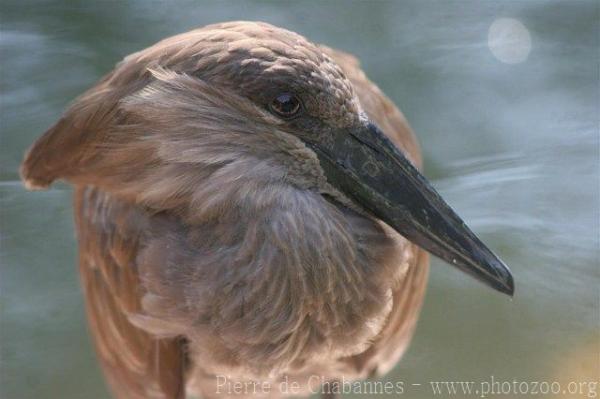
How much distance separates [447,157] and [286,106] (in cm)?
180

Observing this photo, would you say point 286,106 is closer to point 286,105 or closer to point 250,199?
point 286,105

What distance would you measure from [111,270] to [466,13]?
2.60 m

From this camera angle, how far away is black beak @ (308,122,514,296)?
2111 mm

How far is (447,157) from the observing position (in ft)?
12.1

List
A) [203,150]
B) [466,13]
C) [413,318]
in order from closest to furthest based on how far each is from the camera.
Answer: [203,150]
[413,318]
[466,13]

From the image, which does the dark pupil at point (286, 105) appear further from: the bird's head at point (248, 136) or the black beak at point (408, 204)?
the black beak at point (408, 204)

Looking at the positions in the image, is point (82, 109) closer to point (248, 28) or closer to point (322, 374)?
point (248, 28)

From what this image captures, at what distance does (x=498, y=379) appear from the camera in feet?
9.88

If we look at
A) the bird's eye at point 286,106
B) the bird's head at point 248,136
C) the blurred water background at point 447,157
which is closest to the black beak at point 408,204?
the bird's head at point 248,136

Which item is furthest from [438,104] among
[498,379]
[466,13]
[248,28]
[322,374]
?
[248,28]

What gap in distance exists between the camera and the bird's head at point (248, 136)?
198cm

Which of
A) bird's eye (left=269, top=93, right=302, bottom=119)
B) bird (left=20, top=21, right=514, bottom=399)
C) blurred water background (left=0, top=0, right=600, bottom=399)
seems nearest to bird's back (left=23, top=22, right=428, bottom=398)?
bird (left=20, top=21, right=514, bottom=399)

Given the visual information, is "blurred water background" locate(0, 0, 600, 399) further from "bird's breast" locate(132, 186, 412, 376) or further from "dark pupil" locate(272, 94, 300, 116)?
"dark pupil" locate(272, 94, 300, 116)

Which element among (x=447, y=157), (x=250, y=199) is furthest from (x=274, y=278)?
(x=447, y=157)
